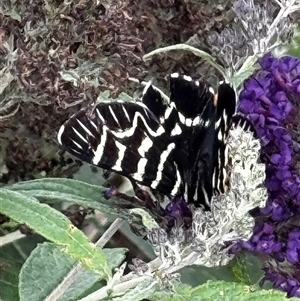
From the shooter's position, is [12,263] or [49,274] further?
[12,263]

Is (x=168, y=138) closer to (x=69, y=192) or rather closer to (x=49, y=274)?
(x=69, y=192)

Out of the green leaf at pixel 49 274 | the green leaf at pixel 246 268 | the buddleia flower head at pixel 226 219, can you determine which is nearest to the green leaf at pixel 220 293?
the buddleia flower head at pixel 226 219

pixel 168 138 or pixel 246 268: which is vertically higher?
pixel 168 138

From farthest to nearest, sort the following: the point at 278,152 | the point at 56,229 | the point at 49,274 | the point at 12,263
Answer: the point at 12,263 → the point at 49,274 → the point at 278,152 → the point at 56,229

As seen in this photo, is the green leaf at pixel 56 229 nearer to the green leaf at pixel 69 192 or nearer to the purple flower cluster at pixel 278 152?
the green leaf at pixel 69 192

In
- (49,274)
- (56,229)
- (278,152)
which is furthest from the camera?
(49,274)

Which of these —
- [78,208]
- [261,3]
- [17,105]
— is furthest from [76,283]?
[261,3]

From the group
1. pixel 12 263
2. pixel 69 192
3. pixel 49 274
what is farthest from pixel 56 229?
pixel 12 263
